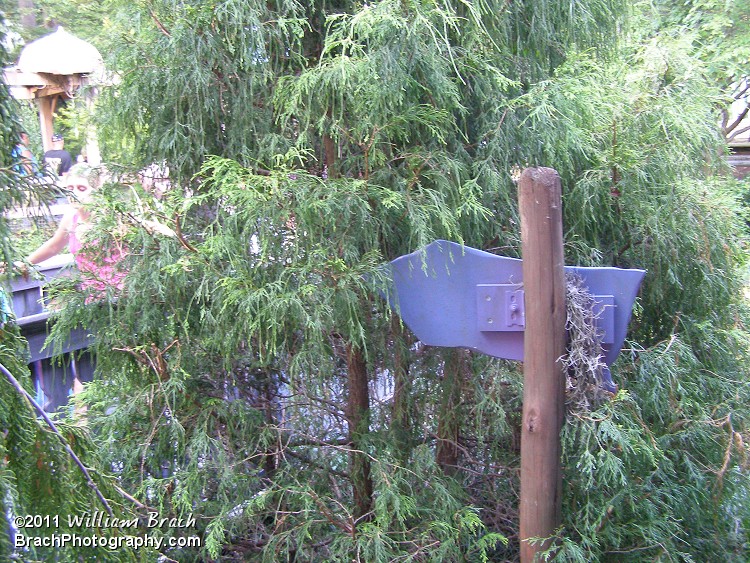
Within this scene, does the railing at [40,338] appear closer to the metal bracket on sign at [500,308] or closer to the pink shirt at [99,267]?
the pink shirt at [99,267]

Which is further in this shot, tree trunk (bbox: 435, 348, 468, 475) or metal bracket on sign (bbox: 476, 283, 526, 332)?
tree trunk (bbox: 435, 348, 468, 475)

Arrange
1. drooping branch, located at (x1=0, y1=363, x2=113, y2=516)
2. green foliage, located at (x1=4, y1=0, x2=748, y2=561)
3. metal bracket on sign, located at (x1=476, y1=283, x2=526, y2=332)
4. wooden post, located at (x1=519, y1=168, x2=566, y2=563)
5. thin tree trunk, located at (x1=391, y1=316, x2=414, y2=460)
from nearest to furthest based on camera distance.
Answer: drooping branch, located at (x1=0, y1=363, x2=113, y2=516), wooden post, located at (x1=519, y1=168, x2=566, y2=563), metal bracket on sign, located at (x1=476, y1=283, x2=526, y2=332), green foliage, located at (x1=4, y1=0, x2=748, y2=561), thin tree trunk, located at (x1=391, y1=316, x2=414, y2=460)

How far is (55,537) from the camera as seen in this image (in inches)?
82.0

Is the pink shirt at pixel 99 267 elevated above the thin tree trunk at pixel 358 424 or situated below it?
above

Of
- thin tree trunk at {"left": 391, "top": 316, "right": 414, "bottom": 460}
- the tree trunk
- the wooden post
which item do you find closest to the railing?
thin tree trunk at {"left": 391, "top": 316, "right": 414, "bottom": 460}

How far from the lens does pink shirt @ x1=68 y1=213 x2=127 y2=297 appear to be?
3.83 meters

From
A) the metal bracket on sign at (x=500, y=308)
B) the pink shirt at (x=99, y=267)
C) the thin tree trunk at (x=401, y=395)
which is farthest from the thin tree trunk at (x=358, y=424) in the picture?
the pink shirt at (x=99, y=267)

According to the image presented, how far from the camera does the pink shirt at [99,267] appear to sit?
3832mm

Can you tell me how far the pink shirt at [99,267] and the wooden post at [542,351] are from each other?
2.10 m

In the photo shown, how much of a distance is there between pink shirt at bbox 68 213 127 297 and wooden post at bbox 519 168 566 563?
2.10 m

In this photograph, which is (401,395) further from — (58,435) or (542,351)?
(58,435)

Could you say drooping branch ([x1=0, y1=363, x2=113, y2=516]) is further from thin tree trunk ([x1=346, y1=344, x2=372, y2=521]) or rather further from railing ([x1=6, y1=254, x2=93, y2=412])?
railing ([x1=6, y1=254, x2=93, y2=412])

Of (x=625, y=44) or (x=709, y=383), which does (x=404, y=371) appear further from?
(x=625, y=44)

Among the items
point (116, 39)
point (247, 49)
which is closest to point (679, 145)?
point (247, 49)
